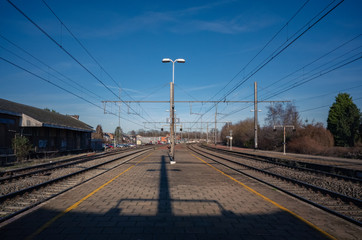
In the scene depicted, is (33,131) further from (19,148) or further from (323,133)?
(323,133)

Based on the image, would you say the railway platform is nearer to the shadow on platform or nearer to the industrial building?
the shadow on platform

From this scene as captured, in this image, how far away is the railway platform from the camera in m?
4.79

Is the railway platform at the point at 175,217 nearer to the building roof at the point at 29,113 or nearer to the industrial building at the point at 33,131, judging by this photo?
the industrial building at the point at 33,131

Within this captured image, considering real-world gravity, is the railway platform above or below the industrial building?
below

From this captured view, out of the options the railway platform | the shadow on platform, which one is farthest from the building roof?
the shadow on platform

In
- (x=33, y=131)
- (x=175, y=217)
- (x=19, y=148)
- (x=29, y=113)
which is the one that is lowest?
(x=175, y=217)

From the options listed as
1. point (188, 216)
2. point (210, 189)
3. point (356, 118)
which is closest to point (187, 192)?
point (210, 189)

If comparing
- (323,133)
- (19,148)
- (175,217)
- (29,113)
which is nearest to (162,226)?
(175,217)

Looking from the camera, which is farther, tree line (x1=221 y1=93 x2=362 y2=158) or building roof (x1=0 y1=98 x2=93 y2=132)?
tree line (x1=221 y1=93 x2=362 y2=158)

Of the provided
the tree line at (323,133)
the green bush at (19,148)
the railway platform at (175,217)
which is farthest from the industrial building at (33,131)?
the tree line at (323,133)

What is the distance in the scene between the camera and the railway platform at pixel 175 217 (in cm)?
479

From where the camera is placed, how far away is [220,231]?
494cm

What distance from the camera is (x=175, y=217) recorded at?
228 inches

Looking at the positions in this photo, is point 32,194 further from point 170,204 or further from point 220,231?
point 220,231
